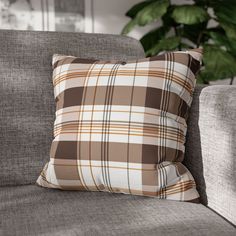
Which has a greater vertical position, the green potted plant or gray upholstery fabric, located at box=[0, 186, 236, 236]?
the green potted plant

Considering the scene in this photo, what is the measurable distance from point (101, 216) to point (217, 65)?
45.3 inches

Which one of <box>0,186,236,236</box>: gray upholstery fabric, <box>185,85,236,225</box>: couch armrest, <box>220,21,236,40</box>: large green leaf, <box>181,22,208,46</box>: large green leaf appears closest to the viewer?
<box>0,186,236,236</box>: gray upholstery fabric

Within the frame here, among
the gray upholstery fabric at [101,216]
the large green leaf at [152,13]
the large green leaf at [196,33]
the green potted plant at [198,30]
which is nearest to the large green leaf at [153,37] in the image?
the green potted plant at [198,30]

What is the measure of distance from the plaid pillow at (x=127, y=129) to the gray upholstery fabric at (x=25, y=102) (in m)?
0.09

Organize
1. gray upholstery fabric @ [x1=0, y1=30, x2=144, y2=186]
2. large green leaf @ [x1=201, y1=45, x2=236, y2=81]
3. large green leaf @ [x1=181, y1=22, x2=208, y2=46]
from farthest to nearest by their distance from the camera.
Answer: large green leaf @ [x1=181, y1=22, x2=208, y2=46], large green leaf @ [x1=201, y1=45, x2=236, y2=81], gray upholstery fabric @ [x1=0, y1=30, x2=144, y2=186]

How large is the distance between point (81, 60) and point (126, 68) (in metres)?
0.14

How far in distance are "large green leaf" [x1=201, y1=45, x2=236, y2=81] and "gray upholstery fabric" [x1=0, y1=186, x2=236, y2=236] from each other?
0.99m

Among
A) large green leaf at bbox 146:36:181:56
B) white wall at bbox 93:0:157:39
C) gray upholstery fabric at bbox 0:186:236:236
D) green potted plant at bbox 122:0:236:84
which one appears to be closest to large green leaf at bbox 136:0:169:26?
green potted plant at bbox 122:0:236:84

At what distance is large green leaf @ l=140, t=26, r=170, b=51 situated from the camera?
209 centimetres

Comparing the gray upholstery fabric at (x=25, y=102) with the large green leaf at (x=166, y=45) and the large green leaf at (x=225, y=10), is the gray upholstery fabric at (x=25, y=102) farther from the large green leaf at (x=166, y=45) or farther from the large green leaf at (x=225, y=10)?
the large green leaf at (x=225, y=10)

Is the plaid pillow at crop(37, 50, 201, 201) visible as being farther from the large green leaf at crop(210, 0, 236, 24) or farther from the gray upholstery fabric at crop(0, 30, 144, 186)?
the large green leaf at crop(210, 0, 236, 24)

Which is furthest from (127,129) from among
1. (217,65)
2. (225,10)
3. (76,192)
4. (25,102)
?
(225,10)

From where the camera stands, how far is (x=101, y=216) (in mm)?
816

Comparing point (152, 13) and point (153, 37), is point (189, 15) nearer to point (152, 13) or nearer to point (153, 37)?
point (152, 13)
